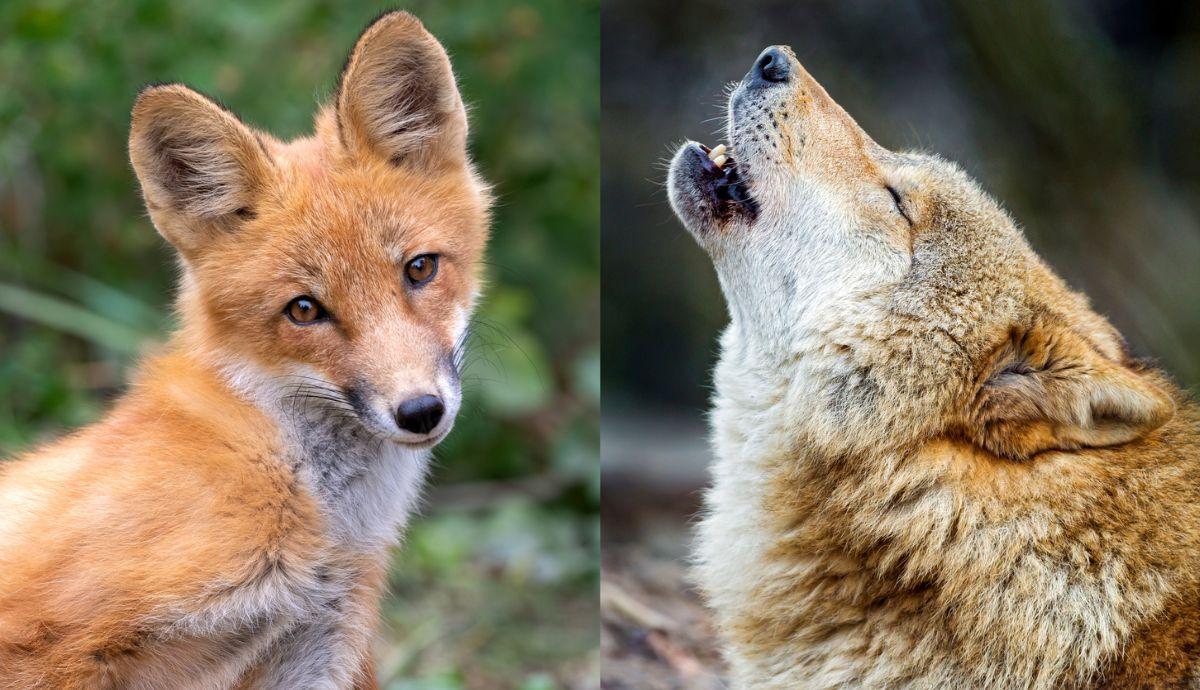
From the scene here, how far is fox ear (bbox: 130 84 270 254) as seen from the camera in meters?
2.63

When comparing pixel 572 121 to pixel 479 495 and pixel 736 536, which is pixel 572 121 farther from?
pixel 736 536

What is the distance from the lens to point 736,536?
2.66 metres

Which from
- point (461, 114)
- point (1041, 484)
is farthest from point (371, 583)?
point (1041, 484)

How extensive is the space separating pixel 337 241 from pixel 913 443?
1.42 m

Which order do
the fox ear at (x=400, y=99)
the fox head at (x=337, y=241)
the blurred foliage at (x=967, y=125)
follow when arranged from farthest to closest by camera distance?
1. the blurred foliage at (x=967, y=125)
2. the fox ear at (x=400, y=99)
3. the fox head at (x=337, y=241)

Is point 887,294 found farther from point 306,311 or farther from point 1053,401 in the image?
point 306,311

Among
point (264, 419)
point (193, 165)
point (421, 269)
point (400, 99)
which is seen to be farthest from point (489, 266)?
point (264, 419)

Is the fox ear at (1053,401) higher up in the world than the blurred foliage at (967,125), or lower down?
lower down

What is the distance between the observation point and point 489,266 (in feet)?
14.3

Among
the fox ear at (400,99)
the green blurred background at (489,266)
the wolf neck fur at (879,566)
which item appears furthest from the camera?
the green blurred background at (489,266)

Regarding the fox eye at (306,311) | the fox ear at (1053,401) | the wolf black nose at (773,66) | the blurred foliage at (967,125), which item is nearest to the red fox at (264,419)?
the fox eye at (306,311)

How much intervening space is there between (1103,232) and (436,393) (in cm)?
314

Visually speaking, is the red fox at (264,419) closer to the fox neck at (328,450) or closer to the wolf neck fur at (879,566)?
the fox neck at (328,450)

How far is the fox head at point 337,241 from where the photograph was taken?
251cm
